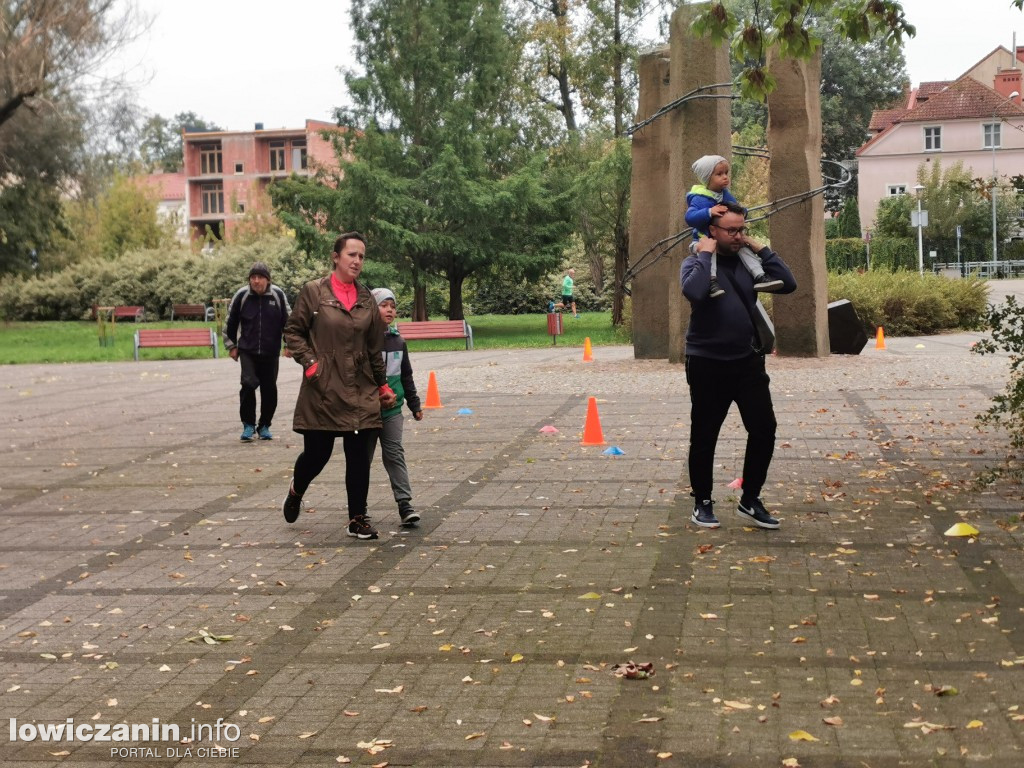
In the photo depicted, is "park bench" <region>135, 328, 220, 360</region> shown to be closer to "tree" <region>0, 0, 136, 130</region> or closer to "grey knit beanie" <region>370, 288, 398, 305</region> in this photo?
"tree" <region>0, 0, 136, 130</region>

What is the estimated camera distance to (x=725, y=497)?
9328 millimetres

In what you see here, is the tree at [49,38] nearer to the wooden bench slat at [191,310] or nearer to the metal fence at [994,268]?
the wooden bench slat at [191,310]

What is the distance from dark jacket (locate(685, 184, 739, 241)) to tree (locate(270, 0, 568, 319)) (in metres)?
29.1

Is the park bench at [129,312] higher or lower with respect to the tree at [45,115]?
lower

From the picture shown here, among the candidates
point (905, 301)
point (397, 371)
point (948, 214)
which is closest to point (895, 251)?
point (948, 214)

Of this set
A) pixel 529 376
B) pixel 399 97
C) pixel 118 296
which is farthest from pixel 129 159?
pixel 529 376

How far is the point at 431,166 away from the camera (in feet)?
126

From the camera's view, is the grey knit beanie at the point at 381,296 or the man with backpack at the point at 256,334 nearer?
the grey knit beanie at the point at 381,296

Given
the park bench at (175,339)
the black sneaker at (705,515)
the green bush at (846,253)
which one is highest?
the green bush at (846,253)

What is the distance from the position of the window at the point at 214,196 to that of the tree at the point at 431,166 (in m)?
77.9

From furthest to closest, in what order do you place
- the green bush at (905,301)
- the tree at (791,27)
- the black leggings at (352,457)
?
the green bush at (905,301) → the tree at (791,27) → the black leggings at (352,457)

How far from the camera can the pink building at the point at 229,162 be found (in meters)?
113

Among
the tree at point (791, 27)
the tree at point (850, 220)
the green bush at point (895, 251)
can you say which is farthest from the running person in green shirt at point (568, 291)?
the tree at point (791, 27)

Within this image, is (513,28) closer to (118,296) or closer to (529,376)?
(118,296)
